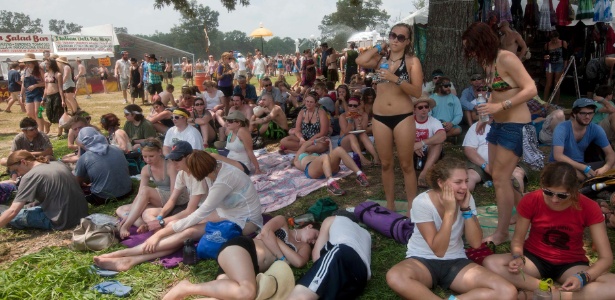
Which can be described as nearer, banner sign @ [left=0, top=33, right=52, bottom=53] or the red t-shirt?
the red t-shirt

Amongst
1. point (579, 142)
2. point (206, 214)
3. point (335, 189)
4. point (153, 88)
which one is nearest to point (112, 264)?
point (206, 214)

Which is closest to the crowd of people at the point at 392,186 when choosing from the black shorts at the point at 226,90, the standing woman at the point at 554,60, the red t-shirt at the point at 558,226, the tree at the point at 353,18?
the red t-shirt at the point at 558,226

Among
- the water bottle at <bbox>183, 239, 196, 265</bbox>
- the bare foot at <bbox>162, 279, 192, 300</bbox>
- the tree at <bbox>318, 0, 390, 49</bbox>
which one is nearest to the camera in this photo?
the bare foot at <bbox>162, 279, 192, 300</bbox>

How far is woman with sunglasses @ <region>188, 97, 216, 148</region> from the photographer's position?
7.57 metres

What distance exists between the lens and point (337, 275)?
2.91m

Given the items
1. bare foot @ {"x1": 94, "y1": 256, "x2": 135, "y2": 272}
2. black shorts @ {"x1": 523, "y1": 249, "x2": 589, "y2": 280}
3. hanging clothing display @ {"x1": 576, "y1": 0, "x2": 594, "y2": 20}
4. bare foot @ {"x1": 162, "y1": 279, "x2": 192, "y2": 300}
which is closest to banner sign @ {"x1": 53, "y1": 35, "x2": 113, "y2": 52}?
hanging clothing display @ {"x1": 576, "y1": 0, "x2": 594, "y2": 20}

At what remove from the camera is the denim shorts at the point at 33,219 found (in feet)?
15.2

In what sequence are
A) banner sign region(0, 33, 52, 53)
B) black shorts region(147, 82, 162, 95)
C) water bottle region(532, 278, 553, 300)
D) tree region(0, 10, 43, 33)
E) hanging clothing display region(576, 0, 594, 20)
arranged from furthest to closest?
tree region(0, 10, 43, 33) < banner sign region(0, 33, 52, 53) < black shorts region(147, 82, 162, 95) < hanging clothing display region(576, 0, 594, 20) < water bottle region(532, 278, 553, 300)

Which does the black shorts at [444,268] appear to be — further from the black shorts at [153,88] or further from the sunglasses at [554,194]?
the black shorts at [153,88]

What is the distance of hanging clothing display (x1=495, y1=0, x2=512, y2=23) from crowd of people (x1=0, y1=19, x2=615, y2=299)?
2044mm

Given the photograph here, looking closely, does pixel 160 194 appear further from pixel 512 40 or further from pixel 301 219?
pixel 512 40

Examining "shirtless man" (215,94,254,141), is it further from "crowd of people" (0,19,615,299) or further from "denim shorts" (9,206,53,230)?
"denim shorts" (9,206,53,230)

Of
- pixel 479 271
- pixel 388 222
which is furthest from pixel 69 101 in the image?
pixel 479 271

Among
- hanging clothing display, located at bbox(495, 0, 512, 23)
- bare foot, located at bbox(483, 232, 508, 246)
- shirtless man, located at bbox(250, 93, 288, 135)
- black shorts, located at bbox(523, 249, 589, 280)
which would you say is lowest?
bare foot, located at bbox(483, 232, 508, 246)
